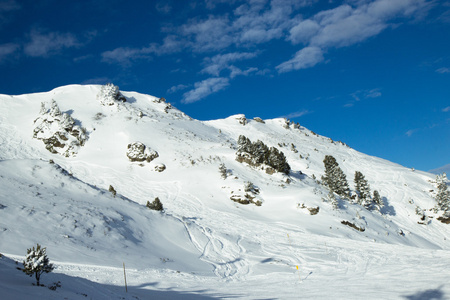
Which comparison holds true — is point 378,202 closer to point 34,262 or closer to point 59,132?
point 34,262

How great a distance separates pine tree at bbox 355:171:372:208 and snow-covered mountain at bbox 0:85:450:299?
10.9 ft

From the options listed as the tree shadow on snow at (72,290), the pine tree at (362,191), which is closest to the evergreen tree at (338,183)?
the pine tree at (362,191)

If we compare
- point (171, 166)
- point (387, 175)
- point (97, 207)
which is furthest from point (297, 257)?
point (387, 175)

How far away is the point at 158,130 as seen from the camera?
62.8 m

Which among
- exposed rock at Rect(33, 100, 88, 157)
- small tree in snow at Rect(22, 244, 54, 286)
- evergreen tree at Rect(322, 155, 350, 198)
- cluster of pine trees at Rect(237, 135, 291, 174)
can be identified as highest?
exposed rock at Rect(33, 100, 88, 157)

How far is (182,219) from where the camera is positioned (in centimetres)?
2870

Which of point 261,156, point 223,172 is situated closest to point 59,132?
point 223,172

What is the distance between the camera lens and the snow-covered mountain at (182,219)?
1333 centimetres

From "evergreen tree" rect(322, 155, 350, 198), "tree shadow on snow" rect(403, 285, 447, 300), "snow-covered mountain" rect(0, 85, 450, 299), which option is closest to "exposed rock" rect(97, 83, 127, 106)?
"snow-covered mountain" rect(0, 85, 450, 299)

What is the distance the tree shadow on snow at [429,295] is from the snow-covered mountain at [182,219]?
0.13 meters

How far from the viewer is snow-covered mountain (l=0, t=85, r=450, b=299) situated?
1333 cm

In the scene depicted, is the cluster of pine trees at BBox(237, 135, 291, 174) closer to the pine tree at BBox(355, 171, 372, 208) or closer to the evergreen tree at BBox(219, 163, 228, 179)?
the evergreen tree at BBox(219, 163, 228, 179)

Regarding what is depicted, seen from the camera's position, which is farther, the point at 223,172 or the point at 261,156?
the point at 261,156

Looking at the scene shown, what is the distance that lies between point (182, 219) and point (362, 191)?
1469 inches
